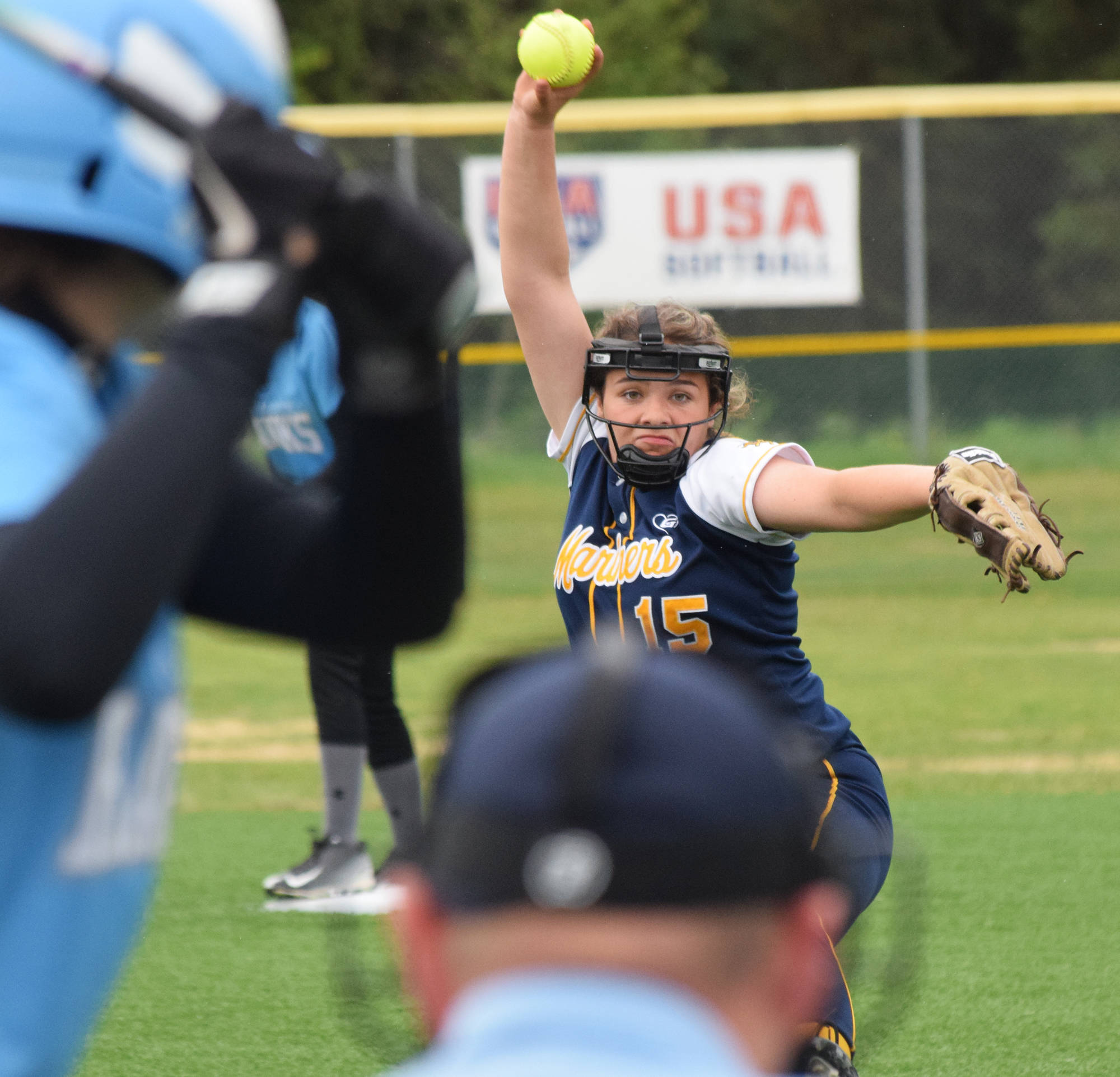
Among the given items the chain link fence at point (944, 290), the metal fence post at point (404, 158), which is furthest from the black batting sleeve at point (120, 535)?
the chain link fence at point (944, 290)

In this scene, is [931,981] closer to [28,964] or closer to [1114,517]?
[28,964]

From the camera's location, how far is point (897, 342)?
1423 cm

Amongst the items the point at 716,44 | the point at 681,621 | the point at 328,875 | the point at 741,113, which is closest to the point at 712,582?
the point at 681,621

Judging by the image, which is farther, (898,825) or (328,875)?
(898,825)

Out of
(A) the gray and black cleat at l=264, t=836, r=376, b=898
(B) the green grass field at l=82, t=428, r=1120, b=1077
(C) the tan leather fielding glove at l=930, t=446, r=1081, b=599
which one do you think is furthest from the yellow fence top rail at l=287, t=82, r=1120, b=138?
(C) the tan leather fielding glove at l=930, t=446, r=1081, b=599

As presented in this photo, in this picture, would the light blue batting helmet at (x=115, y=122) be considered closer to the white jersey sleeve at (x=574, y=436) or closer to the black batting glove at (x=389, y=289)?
the black batting glove at (x=389, y=289)

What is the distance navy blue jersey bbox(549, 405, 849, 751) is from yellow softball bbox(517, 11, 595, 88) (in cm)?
79

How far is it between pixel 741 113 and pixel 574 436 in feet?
34.9

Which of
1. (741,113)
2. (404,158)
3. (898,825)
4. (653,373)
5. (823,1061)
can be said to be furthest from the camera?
(741,113)

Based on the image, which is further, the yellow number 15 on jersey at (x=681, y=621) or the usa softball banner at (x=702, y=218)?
the usa softball banner at (x=702, y=218)

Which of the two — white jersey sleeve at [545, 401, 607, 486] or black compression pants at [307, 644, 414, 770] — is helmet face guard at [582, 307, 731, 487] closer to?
white jersey sleeve at [545, 401, 607, 486]

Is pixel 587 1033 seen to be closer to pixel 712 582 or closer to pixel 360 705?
pixel 712 582

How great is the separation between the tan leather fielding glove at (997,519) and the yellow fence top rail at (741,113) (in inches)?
436

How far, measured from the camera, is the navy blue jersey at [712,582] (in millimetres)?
3545
